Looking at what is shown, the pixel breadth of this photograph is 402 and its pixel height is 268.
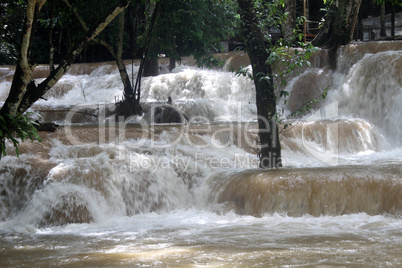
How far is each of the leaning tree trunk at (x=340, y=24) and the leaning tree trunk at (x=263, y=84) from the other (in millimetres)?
7316

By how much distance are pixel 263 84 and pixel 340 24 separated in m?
8.34

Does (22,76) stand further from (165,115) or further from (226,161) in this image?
(165,115)

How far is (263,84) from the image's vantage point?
7797mm

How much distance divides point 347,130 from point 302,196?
14.8 feet

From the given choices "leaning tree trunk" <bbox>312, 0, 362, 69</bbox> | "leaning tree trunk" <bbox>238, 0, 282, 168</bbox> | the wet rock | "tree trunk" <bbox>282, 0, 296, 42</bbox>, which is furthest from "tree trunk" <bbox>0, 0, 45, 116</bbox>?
"tree trunk" <bbox>282, 0, 296, 42</bbox>

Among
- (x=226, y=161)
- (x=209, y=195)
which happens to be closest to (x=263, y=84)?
(x=226, y=161)

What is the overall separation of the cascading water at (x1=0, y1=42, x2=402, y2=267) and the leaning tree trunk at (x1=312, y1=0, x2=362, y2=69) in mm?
2655

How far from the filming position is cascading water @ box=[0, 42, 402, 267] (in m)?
4.75

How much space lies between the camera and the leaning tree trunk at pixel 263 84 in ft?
25.3

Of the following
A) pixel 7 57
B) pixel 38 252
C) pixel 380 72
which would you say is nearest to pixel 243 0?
pixel 38 252

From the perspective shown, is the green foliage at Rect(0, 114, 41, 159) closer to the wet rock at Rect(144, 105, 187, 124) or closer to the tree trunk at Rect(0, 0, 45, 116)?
the tree trunk at Rect(0, 0, 45, 116)

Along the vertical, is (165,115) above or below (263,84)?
below

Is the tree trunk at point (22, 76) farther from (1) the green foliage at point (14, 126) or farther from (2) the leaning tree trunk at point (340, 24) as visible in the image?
(2) the leaning tree trunk at point (340, 24)

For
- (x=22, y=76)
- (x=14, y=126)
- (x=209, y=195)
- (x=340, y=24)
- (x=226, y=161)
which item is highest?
(x=340, y=24)
